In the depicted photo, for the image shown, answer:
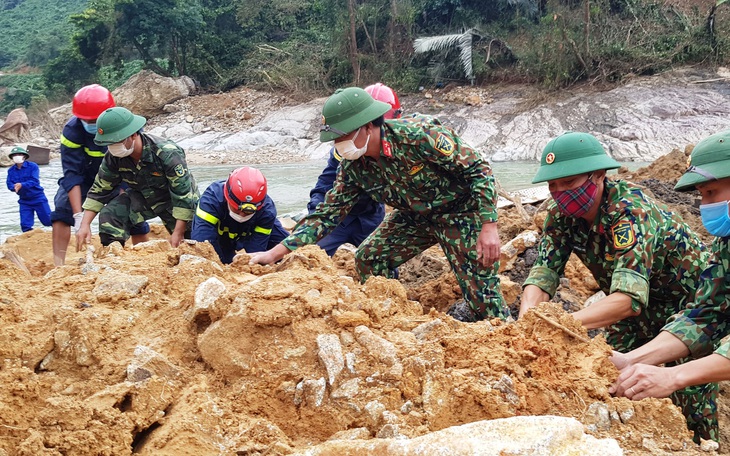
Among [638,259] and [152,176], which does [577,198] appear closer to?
[638,259]

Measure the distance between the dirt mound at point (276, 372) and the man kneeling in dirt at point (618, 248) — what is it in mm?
314

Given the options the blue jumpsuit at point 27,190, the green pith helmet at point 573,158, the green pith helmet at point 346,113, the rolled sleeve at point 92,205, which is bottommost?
the blue jumpsuit at point 27,190

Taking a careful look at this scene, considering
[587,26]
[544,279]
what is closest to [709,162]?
[544,279]

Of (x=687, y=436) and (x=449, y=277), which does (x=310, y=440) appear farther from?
(x=449, y=277)

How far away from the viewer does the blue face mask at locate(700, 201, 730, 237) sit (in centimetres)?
224

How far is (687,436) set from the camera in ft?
6.50

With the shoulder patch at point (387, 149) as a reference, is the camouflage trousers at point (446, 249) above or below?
below

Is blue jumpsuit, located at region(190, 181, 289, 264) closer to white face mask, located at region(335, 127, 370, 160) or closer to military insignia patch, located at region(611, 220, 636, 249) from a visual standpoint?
white face mask, located at region(335, 127, 370, 160)

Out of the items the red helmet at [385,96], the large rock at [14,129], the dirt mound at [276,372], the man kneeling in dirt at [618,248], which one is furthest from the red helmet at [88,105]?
the large rock at [14,129]

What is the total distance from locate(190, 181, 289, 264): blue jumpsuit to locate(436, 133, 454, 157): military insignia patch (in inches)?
71.5

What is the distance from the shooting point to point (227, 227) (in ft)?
16.9

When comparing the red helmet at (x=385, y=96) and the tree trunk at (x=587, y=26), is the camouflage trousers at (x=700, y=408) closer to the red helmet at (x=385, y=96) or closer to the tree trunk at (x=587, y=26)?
the red helmet at (x=385, y=96)

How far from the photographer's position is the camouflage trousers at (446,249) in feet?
12.9

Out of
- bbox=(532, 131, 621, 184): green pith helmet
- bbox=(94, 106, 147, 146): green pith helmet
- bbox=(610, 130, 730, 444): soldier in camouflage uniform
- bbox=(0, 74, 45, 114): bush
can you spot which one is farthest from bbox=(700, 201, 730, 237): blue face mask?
bbox=(0, 74, 45, 114): bush
